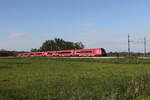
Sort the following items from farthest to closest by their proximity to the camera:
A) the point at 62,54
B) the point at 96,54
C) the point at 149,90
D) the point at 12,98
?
1. the point at 62,54
2. the point at 96,54
3. the point at 149,90
4. the point at 12,98

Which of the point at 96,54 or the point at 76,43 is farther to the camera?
the point at 76,43

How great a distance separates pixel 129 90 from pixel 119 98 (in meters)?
1.42

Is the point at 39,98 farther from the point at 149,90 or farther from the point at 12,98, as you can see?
the point at 149,90

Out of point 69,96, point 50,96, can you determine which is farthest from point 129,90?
point 50,96

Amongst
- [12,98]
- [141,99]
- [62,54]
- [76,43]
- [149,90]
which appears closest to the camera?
[141,99]

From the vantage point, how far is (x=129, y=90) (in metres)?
9.91

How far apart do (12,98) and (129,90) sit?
18.3ft

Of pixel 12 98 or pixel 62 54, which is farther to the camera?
pixel 62 54

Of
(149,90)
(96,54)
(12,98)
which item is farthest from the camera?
(96,54)

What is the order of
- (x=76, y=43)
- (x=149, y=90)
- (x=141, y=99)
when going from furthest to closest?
(x=76, y=43) → (x=149, y=90) → (x=141, y=99)

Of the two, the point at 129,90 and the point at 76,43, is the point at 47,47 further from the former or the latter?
the point at 129,90

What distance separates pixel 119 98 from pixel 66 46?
421 ft

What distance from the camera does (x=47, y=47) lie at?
140 m

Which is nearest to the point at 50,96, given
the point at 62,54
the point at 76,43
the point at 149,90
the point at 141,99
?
the point at 141,99
